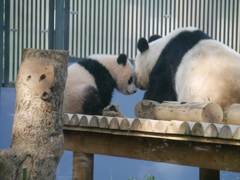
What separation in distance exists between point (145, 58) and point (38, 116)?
2.27m

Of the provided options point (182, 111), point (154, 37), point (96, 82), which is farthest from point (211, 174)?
point (154, 37)

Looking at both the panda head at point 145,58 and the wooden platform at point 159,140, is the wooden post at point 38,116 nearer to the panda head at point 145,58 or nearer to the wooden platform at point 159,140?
the wooden platform at point 159,140

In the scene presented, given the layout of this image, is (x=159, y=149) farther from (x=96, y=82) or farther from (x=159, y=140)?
(x=96, y=82)

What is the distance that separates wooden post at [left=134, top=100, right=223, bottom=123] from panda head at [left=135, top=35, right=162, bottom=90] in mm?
1115

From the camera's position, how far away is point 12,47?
4.27 meters

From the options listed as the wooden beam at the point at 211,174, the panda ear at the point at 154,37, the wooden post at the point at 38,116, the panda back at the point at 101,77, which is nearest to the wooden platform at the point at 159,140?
the wooden post at the point at 38,116

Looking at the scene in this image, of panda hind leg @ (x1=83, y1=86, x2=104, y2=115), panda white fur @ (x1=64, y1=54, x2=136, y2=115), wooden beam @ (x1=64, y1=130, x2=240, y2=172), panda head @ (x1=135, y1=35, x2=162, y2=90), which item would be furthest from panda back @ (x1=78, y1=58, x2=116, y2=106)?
wooden beam @ (x1=64, y1=130, x2=240, y2=172)

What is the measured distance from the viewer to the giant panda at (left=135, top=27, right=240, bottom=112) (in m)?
3.28

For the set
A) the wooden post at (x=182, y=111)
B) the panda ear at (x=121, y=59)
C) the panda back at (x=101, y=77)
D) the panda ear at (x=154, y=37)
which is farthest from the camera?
the panda ear at (x=154, y=37)

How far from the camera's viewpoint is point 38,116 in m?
2.20

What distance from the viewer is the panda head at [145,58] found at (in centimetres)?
421

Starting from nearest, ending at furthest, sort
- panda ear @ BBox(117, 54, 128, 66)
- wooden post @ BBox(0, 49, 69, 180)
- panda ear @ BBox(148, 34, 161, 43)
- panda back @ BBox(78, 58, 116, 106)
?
wooden post @ BBox(0, 49, 69, 180) < panda back @ BBox(78, 58, 116, 106) < panda ear @ BBox(117, 54, 128, 66) < panda ear @ BBox(148, 34, 161, 43)

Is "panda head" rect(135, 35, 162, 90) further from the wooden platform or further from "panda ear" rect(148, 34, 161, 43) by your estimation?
the wooden platform

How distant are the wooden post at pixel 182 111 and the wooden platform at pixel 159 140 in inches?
8.9
